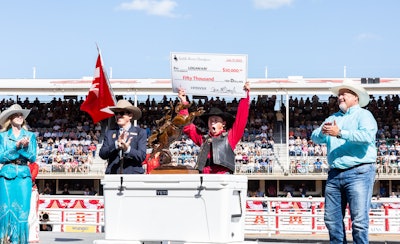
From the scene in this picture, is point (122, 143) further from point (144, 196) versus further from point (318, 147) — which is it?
point (318, 147)

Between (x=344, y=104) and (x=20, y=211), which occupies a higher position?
(x=344, y=104)

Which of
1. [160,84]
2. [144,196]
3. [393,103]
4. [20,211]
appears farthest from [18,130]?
[393,103]

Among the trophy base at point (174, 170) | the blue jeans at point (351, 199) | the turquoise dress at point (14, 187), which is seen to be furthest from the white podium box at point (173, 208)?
the turquoise dress at point (14, 187)

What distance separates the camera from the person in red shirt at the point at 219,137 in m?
7.90

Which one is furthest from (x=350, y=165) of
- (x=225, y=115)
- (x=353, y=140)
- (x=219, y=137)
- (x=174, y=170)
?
(x=174, y=170)

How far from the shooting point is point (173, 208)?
6.87m

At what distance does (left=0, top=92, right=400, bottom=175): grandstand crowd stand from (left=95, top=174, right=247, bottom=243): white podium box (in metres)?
23.1

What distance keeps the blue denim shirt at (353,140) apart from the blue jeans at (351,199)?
80 millimetres

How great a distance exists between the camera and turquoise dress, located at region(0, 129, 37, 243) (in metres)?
9.25

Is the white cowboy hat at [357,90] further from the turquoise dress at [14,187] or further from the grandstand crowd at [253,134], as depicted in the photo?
the grandstand crowd at [253,134]

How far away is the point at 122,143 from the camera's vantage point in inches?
303

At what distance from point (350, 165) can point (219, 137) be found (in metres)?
1.28

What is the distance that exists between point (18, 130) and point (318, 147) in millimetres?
23266

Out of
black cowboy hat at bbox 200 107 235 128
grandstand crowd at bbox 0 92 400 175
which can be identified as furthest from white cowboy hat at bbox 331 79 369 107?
grandstand crowd at bbox 0 92 400 175
